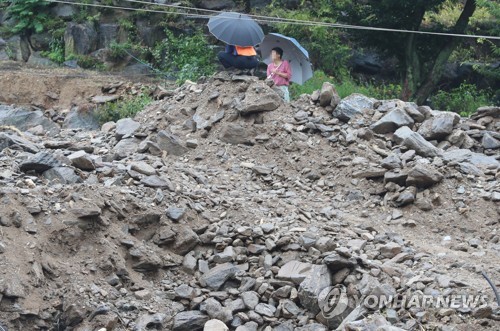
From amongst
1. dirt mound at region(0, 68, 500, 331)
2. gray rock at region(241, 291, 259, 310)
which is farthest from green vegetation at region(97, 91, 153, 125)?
gray rock at region(241, 291, 259, 310)

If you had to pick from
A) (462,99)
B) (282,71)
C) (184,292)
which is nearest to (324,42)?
(462,99)

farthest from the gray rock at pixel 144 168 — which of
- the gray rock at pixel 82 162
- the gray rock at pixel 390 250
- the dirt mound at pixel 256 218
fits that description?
the gray rock at pixel 390 250

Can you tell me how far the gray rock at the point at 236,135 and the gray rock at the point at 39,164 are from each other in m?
2.49

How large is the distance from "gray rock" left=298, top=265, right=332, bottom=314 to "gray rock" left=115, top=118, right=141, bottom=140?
444 cm

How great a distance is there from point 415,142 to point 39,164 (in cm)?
406

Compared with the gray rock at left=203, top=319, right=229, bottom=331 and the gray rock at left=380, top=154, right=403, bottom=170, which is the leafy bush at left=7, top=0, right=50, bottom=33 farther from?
the gray rock at left=203, top=319, right=229, bottom=331

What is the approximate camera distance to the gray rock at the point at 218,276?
288 inches

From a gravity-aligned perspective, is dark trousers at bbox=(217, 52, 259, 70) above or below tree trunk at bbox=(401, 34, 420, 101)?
above

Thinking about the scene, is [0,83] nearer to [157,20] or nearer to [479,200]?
[157,20]

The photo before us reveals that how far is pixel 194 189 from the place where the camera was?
8570 millimetres

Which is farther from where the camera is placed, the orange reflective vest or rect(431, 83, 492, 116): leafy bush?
rect(431, 83, 492, 116): leafy bush

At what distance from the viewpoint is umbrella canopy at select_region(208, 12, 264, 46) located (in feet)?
36.0

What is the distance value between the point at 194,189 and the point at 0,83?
9644mm

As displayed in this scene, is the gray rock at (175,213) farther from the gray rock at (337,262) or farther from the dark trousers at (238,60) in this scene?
the dark trousers at (238,60)
